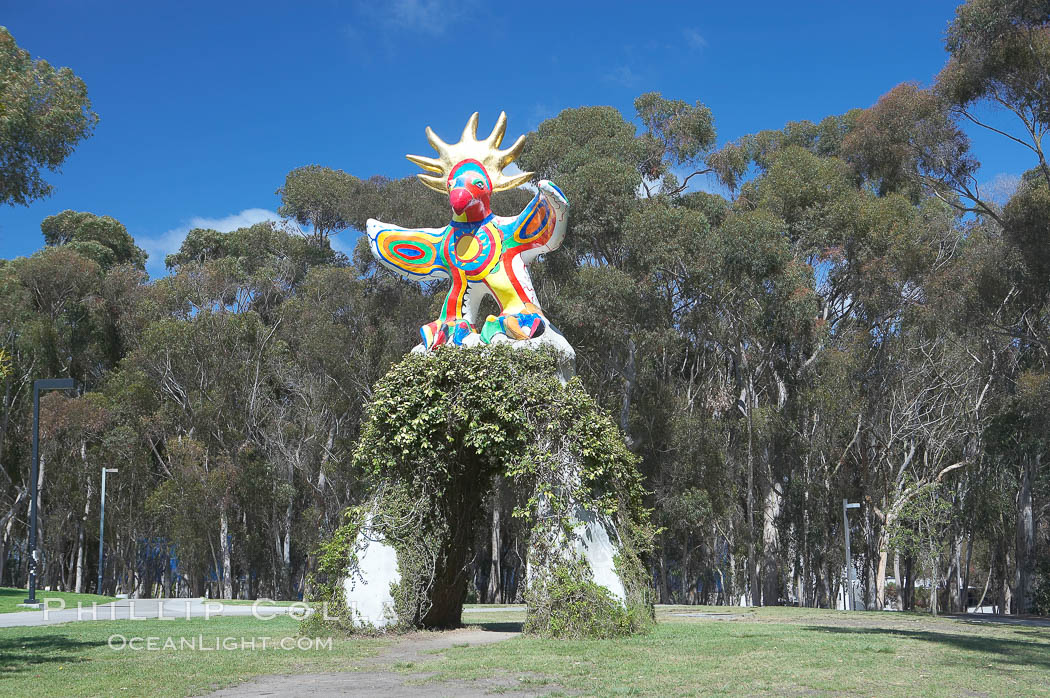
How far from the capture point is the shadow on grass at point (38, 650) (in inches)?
364

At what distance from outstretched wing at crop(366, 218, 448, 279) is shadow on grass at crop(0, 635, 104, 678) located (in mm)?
8089

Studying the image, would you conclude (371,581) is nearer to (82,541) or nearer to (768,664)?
(768,664)

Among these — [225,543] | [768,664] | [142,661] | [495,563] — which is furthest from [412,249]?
[225,543]

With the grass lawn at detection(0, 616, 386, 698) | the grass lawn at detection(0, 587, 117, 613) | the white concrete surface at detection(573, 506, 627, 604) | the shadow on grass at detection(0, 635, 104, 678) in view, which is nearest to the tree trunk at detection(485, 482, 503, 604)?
the grass lawn at detection(0, 587, 117, 613)

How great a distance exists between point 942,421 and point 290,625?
22112mm

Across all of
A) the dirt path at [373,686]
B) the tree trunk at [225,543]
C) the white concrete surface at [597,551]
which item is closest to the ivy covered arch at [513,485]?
the white concrete surface at [597,551]

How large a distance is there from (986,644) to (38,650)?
11142mm

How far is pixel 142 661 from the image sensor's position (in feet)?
29.9

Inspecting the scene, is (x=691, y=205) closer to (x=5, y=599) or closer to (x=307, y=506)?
(x=307, y=506)

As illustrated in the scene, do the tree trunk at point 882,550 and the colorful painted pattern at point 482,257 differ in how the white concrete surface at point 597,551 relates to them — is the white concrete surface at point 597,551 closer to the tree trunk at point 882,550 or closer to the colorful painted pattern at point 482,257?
the colorful painted pattern at point 482,257

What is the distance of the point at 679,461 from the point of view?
103ft

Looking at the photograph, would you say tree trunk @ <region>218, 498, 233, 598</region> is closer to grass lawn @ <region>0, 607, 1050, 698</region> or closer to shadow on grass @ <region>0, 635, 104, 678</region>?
grass lawn @ <region>0, 607, 1050, 698</region>

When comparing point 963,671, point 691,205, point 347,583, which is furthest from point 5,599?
point 691,205

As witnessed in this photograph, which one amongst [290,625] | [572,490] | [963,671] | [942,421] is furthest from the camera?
[942,421]
